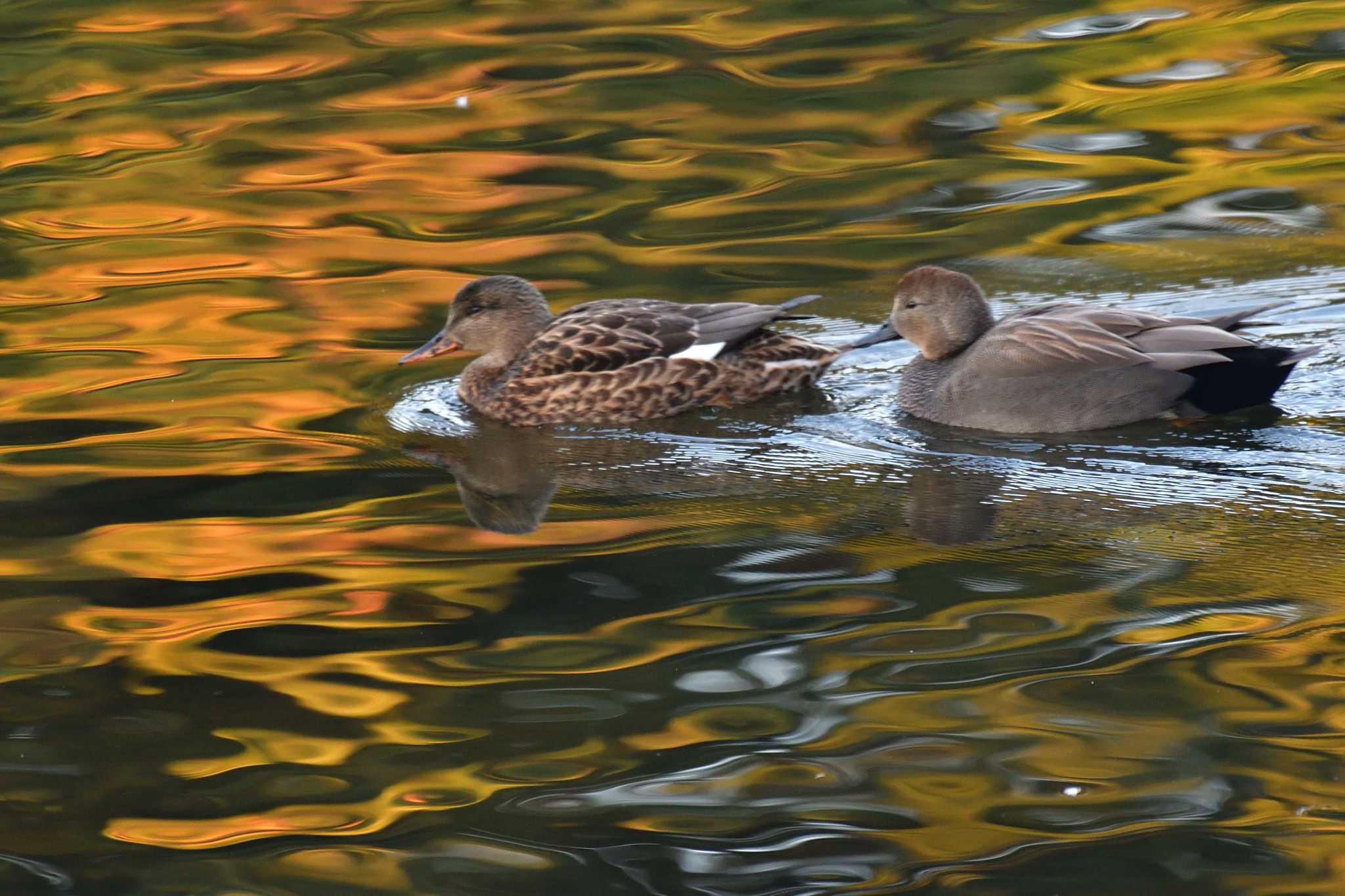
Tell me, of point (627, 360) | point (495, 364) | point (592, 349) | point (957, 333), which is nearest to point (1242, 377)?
point (957, 333)

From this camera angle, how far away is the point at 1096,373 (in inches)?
283

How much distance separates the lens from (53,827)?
184 inches

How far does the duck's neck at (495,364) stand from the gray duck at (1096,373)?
1908 mm

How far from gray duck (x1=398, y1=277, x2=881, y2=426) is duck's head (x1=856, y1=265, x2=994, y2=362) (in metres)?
0.28

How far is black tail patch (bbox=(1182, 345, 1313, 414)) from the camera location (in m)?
7.02

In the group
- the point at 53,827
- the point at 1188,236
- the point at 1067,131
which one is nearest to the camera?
the point at 53,827

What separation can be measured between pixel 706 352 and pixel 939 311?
1.07 m

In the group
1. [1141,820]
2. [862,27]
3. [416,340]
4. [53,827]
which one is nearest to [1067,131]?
[862,27]

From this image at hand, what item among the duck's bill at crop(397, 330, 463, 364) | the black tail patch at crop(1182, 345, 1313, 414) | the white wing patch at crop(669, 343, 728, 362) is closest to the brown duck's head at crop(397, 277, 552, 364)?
the duck's bill at crop(397, 330, 463, 364)

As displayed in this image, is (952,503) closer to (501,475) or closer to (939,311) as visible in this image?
(939,311)

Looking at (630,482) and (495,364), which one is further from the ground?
(495,364)

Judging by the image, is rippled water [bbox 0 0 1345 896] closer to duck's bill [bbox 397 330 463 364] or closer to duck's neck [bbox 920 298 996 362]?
duck's bill [bbox 397 330 463 364]

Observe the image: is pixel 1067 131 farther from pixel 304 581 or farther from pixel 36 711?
pixel 36 711

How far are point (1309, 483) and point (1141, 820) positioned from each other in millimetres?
2498
